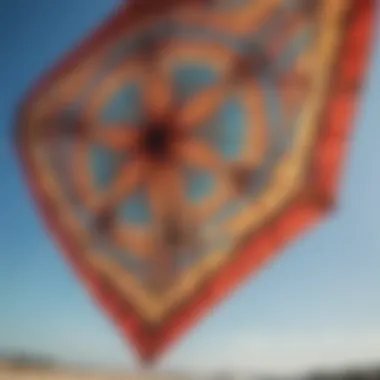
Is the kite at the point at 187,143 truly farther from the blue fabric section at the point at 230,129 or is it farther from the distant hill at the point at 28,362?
the distant hill at the point at 28,362

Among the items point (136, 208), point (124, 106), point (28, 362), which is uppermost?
point (124, 106)

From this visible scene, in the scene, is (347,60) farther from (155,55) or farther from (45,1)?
(45,1)

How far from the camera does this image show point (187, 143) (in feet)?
3.79

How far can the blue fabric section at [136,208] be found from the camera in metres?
1.15

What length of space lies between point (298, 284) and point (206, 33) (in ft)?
1.18

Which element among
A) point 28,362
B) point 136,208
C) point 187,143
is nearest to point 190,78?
point 187,143

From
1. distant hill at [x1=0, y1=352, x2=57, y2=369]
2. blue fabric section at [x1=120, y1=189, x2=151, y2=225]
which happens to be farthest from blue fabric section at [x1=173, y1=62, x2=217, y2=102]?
distant hill at [x1=0, y1=352, x2=57, y2=369]

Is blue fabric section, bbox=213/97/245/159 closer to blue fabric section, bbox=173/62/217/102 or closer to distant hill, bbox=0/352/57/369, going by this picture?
blue fabric section, bbox=173/62/217/102

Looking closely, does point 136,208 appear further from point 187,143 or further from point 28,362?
point 28,362

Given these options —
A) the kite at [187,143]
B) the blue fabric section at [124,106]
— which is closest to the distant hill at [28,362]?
the kite at [187,143]

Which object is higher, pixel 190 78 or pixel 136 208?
pixel 190 78

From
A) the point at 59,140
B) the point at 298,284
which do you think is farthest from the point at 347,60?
the point at 59,140

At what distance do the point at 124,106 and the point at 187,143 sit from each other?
0.11 metres

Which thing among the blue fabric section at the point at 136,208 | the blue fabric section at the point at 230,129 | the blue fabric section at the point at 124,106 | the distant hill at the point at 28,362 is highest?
the blue fabric section at the point at 124,106
